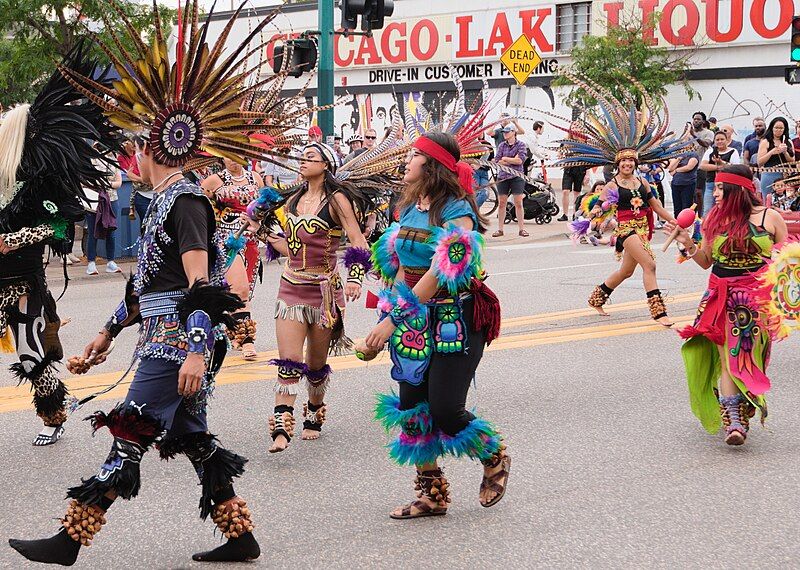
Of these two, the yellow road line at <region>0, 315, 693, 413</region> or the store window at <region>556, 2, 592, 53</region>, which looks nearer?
the yellow road line at <region>0, 315, 693, 413</region>

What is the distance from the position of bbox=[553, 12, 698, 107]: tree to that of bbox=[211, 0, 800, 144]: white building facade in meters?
0.79

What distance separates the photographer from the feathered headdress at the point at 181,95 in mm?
4719

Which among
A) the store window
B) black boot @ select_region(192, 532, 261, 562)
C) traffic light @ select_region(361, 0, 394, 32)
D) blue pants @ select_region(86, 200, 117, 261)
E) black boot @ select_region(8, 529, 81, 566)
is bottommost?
black boot @ select_region(192, 532, 261, 562)

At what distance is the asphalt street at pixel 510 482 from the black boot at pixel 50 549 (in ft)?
1.35

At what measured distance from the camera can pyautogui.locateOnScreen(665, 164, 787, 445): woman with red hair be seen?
6.99 metres

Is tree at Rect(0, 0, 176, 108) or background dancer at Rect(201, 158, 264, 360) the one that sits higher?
tree at Rect(0, 0, 176, 108)

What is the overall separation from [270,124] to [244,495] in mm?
2027

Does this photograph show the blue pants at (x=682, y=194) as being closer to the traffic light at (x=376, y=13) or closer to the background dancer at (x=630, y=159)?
the traffic light at (x=376, y=13)

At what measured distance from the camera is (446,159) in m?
5.52

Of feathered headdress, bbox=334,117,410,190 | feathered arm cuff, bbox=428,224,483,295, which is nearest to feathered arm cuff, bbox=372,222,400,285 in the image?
feathered arm cuff, bbox=428,224,483,295

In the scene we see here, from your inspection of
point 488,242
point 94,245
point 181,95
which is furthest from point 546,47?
Result: point 181,95

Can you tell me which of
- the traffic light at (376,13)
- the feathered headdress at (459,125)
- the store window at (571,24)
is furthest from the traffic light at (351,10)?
the store window at (571,24)

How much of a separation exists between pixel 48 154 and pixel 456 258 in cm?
270

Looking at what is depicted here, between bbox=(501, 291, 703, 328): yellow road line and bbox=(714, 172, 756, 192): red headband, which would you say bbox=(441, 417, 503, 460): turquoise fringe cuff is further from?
bbox=(501, 291, 703, 328): yellow road line
